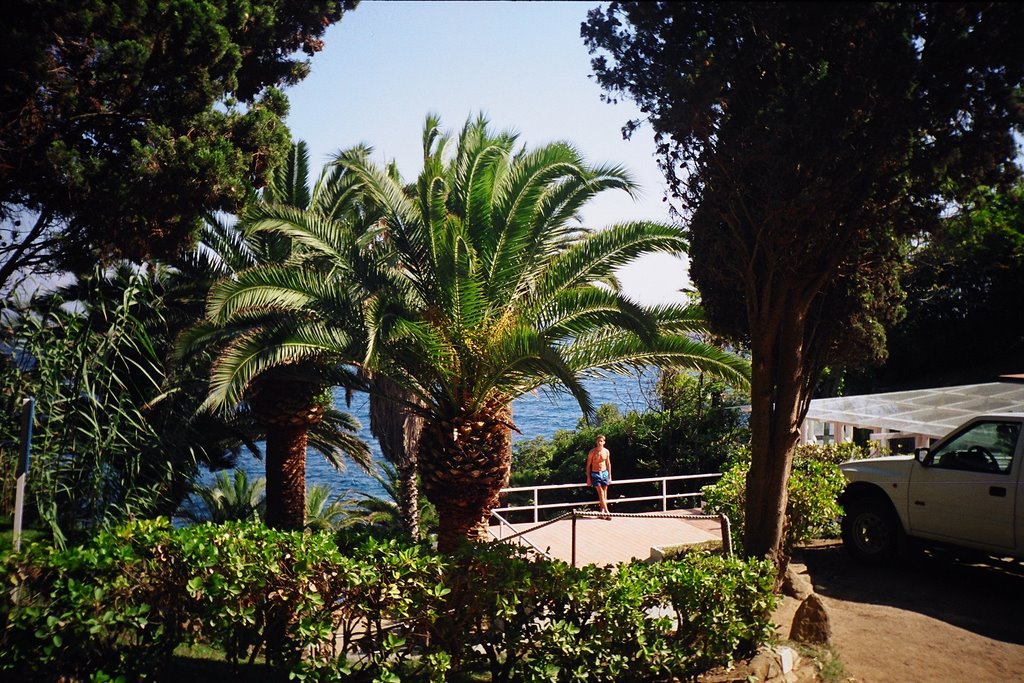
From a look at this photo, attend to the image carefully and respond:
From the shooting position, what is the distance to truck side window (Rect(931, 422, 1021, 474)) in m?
8.08

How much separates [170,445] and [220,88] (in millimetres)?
5674

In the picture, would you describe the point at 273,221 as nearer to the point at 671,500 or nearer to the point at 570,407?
the point at 671,500

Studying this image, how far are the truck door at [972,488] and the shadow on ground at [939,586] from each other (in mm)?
534

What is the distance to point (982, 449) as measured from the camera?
8320 millimetres

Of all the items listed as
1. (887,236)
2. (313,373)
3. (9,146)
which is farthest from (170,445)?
(887,236)

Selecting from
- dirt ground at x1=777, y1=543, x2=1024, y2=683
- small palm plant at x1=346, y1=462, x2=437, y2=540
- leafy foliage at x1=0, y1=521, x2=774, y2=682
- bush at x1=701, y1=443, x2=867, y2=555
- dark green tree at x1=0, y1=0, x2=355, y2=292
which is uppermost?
dark green tree at x1=0, y1=0, x2=355, y2=292

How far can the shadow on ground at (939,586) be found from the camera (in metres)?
7.34

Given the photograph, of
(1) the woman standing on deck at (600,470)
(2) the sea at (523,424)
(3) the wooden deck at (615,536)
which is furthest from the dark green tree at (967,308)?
(1) the woman standing on deck at (600,470)

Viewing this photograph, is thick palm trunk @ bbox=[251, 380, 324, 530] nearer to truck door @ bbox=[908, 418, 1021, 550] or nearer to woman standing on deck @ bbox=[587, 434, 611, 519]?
woman standing on deck @ bbox=[587, 434, 611, 519]

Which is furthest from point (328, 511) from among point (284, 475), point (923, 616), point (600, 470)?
point (923, 616)

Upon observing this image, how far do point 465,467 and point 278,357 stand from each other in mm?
2660

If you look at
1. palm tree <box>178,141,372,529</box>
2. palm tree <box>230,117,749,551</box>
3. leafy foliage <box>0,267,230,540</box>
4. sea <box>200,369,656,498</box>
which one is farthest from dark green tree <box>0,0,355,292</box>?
sea <box>200,369,656,498</box>

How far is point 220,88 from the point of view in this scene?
39.4 feet

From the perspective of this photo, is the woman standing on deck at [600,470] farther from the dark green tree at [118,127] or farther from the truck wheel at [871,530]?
the dark green tree at [118,127]
